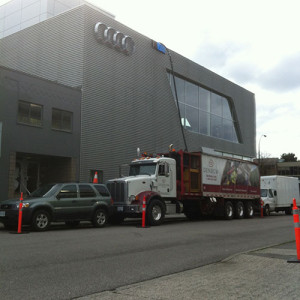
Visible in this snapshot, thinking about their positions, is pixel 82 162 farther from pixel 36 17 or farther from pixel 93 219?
pixel 36 17

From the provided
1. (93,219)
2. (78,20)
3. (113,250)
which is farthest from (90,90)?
(113,250)

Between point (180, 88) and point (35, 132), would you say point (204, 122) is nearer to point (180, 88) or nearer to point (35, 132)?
point (180, 88)

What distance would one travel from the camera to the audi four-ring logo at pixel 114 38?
24.5 metres

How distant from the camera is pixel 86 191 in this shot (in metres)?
14.3

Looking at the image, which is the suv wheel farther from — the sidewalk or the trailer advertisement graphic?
the sidewalk

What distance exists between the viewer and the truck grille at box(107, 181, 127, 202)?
15.6 meters

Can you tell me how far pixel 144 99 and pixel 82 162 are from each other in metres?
7.82

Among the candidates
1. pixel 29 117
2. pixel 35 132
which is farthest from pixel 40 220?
pixel 29 117

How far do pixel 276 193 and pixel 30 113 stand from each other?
57.9ft

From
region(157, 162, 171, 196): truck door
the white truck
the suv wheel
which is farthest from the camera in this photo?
the white truck

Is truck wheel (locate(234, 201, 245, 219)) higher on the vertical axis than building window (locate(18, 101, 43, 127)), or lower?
lower

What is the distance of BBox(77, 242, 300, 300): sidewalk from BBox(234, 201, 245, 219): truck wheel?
14241 mm

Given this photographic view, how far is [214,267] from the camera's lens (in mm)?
6801

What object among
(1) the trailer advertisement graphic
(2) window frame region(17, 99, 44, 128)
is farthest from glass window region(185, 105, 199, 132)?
(2) window frame region(17, 99, 44, 128)
